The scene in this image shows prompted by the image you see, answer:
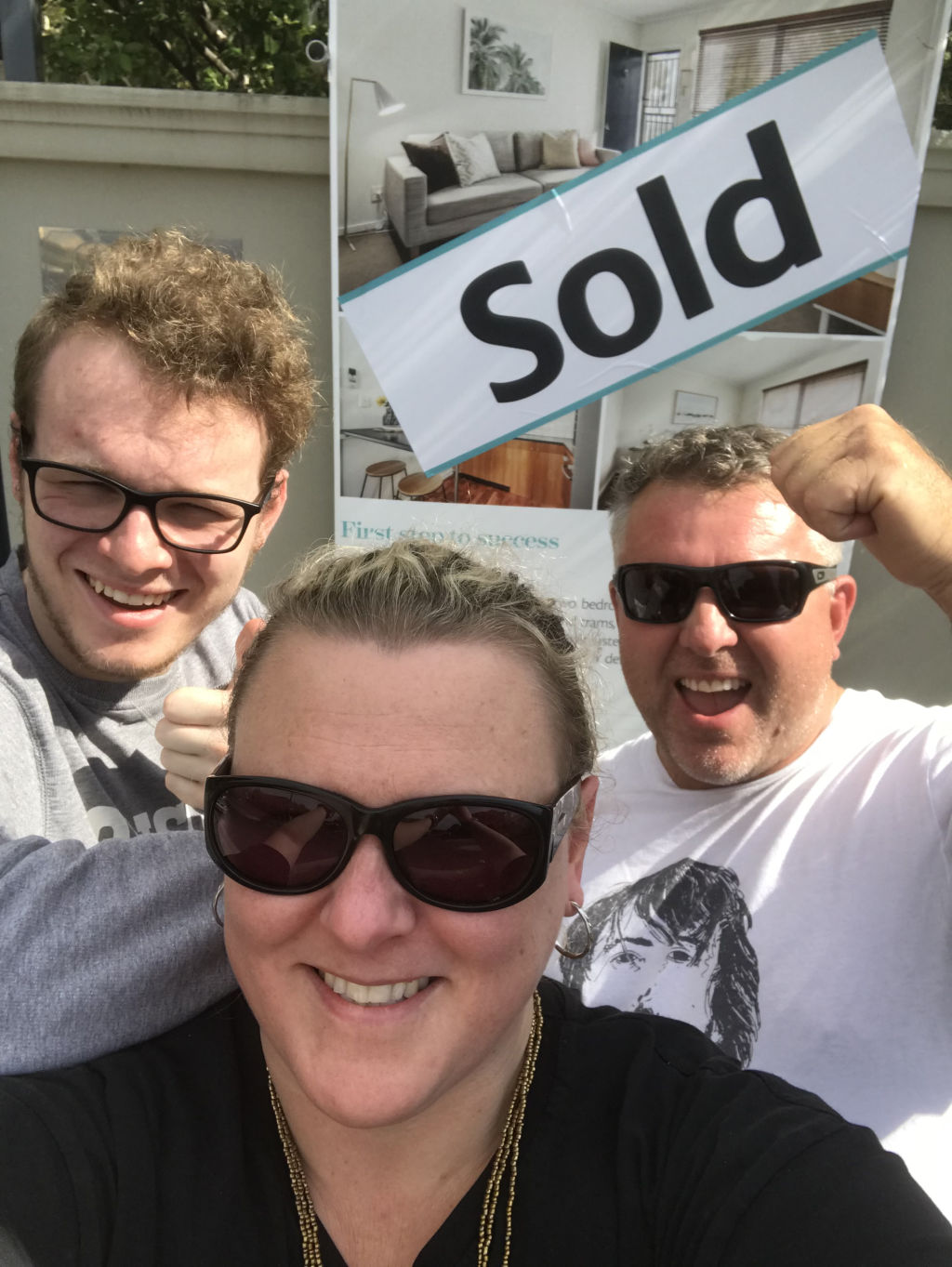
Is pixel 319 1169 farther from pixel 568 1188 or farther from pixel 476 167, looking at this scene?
pixel 476 167

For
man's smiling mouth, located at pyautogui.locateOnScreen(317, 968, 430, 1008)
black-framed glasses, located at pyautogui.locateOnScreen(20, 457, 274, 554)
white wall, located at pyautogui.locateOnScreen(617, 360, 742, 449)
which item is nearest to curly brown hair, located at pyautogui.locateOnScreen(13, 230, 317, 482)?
black-framed glasses, located at pyautogui.locateOnScreen(20, 457, 274, 554)

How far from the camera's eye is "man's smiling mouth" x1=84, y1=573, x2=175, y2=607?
176 centimetres

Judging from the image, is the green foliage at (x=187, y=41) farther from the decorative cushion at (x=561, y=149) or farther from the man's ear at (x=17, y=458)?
the man's ear at (x=17, y=458)

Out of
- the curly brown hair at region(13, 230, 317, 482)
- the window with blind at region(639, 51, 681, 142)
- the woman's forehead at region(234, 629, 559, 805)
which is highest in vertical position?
the window with blind at region(639, 51, 681, 142)

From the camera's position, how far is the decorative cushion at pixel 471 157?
Result: 329 centimetres

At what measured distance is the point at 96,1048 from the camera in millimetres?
1127

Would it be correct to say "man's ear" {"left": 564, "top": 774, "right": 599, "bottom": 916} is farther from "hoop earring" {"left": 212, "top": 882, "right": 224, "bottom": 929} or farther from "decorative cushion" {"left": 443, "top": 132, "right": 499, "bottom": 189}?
"decorative cushion" {"left": 443, "top": 132, "right": 499, "bottom": 189}

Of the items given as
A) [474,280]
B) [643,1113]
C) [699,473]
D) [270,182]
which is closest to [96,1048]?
[643,1113]

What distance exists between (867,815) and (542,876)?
3.46 ft

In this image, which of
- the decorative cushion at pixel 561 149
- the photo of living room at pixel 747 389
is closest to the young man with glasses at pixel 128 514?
the decorative cushion at pixel 561 149

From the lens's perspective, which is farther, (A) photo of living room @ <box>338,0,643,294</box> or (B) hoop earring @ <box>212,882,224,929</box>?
(A) photo of living room @ <box>338,0,643,294</box>

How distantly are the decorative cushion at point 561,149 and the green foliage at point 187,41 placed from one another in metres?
2.56

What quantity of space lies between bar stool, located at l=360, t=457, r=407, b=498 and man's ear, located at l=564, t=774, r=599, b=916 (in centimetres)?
247

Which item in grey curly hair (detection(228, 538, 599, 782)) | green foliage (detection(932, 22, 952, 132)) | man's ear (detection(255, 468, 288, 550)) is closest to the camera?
grey curly hair (detection(228, 538, 599, 782))
